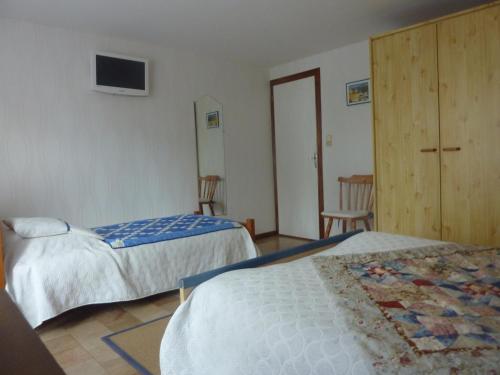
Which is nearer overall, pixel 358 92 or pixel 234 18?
pixel 234 18

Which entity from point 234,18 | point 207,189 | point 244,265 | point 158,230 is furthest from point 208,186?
point 244,265

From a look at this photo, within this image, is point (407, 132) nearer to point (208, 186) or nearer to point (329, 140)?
point (329, 140)

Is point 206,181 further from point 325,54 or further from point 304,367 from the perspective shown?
point 304,367

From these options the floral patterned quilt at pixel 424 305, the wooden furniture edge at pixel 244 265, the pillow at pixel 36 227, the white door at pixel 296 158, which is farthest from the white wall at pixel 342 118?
the pillow at pixel 36 227

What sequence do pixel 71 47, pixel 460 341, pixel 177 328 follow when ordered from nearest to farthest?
1. pixel 460 341
2. pixel 177 328
3. pixel 71 47

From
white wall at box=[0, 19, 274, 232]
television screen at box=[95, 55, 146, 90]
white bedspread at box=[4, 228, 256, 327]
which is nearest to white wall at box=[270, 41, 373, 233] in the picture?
white wall at box=[0, 19, 274, 232]

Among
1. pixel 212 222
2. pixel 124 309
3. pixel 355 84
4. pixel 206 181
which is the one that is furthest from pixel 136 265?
pixel 355 84

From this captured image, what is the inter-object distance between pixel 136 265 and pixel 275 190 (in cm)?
261

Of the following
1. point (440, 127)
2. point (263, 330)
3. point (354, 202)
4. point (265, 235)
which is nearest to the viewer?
point (263, 330)

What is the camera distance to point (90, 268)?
2.52 m

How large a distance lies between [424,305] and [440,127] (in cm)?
220

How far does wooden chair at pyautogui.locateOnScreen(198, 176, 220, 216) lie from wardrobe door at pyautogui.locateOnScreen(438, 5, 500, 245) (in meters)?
2.35

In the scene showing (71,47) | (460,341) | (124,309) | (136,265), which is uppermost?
(71,47)

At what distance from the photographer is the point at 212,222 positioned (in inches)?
132
